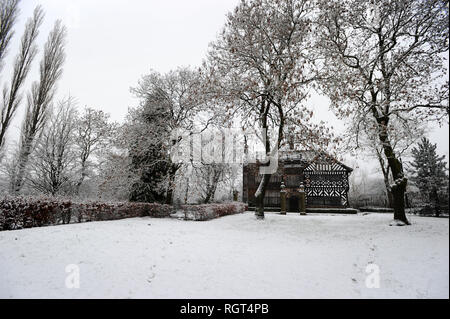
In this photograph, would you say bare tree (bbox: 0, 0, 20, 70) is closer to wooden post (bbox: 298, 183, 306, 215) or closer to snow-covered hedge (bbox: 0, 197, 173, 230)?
snow-covered hedge (bbox: 0, 197, 173, 230)

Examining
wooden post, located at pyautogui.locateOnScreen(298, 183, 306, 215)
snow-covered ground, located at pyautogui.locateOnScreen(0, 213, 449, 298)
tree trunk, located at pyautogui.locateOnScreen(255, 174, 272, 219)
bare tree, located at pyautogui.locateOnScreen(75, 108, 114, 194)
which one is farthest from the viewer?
wooden post, located at pyautogui.locateOnScreen(298, 183, 306, 215)

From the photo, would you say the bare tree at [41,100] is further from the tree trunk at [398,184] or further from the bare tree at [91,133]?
the tree trunk at [398,184]

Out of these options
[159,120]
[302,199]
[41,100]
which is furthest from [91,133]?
[302,199]

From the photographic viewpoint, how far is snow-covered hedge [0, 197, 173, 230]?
9.19 metres

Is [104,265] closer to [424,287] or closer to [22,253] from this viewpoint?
[22,253]

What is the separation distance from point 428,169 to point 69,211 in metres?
22.8

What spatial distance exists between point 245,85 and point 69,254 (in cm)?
1060

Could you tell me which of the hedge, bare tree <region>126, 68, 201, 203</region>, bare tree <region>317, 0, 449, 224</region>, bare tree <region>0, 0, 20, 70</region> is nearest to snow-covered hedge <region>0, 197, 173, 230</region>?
the hedge

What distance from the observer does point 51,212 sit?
35.0 ft

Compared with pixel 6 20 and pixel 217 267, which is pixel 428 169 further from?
pixel 6 20

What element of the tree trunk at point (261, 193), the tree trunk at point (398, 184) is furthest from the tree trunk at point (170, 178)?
the tree trunk at point (398, 184)

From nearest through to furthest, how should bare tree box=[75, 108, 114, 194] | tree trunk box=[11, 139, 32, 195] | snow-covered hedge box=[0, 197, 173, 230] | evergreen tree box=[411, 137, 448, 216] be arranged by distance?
snow-covered hedge box=[0, 197, 173, 230] → evergreen tree box=[411, 137, 448, 216] → tree trunk box=[11, 139, 32, 195] → bare tree box=[75, 108, 114, 194]

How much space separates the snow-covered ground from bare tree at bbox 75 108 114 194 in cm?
1602
